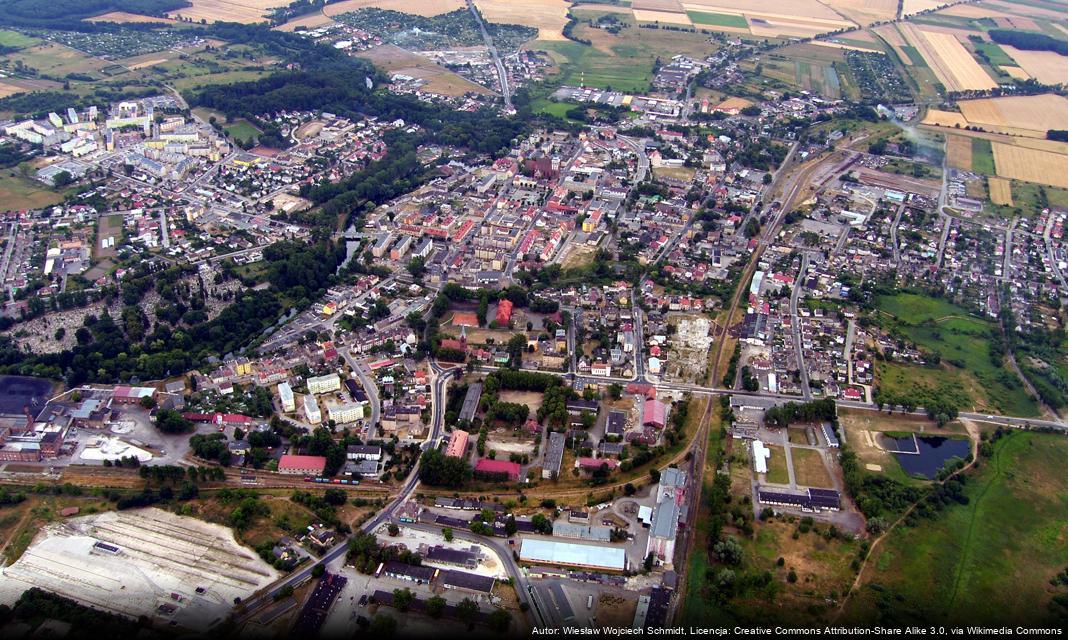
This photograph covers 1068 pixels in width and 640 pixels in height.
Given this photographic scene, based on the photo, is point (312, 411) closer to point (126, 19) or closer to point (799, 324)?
point (799, 324)

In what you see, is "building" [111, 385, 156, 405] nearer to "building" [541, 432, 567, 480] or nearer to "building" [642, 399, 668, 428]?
"building" [541, 432, 567, 480]

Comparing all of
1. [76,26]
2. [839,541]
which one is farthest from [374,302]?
[76,26]

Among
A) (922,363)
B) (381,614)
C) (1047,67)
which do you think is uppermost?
(1047,67)

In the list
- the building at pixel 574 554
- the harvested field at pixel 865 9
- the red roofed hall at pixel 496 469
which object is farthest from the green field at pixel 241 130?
the harvested field at pixel 865 9

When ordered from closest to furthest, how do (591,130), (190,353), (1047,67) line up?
(190,353) → (591,130) → (1047,67)

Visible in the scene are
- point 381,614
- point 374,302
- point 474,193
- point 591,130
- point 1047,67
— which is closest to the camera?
point 381,614

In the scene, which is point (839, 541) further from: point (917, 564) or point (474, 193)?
point (474, 193)

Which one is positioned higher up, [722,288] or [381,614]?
[722,288]
